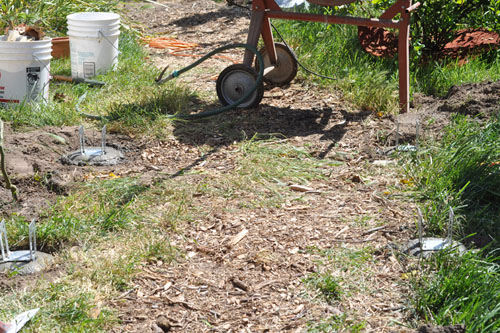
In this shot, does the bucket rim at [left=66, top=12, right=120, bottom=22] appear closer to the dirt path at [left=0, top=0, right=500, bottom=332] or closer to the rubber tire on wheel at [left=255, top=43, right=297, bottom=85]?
the dirt path at [left=0, top=0, right=500, bottom=332]

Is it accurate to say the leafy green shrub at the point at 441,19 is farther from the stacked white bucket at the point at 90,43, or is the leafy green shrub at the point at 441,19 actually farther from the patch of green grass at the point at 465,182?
the stacked white bucket at the point at 90,43

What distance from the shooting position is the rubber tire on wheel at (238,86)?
5.59 m

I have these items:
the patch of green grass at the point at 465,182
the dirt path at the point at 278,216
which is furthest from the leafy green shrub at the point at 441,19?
the patch of green grass at the point at 465,182

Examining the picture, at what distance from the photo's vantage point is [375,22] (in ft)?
17.3

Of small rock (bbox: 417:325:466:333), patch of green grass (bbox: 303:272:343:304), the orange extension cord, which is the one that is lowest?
patch of green grass (bbox: 303:272:343:304)

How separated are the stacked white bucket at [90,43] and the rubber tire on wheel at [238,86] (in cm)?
152

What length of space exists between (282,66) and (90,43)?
6.42 ft

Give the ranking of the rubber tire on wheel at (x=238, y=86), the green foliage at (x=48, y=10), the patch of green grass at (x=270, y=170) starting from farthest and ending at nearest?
1. the green foliage at (x=48, y=10)
2. the rubber tire on wheel at (x=238, y=86)
3. the patch of green grass at (x=270, y=170)

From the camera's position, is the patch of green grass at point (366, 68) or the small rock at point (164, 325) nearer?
the small rock at point (164, 325)

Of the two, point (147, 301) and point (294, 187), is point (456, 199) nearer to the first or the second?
point (294, 187)

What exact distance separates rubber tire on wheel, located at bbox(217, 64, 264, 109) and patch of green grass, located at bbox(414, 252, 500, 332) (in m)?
2.80

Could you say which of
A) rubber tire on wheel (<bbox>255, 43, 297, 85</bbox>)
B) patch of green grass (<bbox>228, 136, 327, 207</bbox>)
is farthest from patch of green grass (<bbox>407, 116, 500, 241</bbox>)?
rubber tire on wheel (<bbox>255, 43, 297, 85</bbox>)

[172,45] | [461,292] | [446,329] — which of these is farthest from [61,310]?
[172,45]

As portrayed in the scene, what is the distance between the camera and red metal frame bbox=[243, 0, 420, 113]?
5.27 meters
